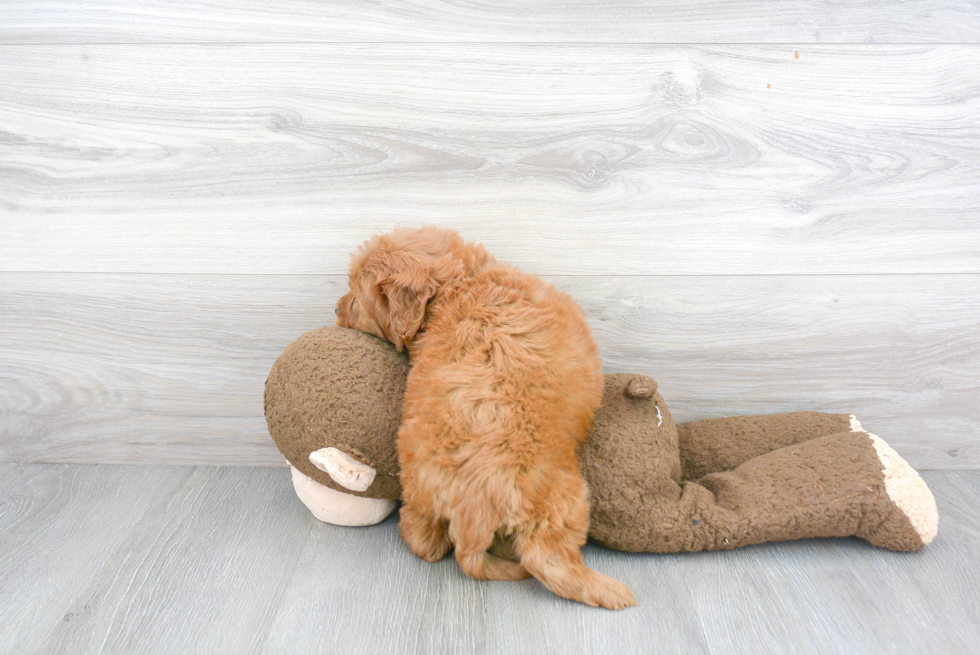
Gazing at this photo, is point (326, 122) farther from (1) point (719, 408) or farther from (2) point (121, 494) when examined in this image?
(1) point (719, 408)

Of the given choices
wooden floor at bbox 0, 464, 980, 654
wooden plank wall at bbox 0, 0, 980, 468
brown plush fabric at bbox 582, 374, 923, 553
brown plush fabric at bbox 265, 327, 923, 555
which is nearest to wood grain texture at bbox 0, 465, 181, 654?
wooden floor at bbox 0, 464, 980, 654

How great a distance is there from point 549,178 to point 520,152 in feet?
0.23

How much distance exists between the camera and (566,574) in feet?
2.96

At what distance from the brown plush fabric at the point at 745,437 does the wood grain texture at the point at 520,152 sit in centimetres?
28

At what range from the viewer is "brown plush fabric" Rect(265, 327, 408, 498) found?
3.38 ft

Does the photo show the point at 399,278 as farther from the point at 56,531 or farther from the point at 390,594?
the point at 56,531

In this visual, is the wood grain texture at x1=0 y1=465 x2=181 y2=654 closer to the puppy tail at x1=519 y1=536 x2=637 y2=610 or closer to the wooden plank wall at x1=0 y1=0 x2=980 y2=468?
the wooden plank wall at x1=0 y1=0 x2=980 y2=468

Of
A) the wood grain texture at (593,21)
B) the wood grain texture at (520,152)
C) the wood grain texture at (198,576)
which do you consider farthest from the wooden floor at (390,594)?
the wood grain texture at (593,21)

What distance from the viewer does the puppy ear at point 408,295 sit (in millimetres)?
964

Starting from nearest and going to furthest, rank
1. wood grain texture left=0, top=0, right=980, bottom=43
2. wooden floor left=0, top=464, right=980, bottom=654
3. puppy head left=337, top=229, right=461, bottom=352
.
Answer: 1. wooden floor left=0, top=464, right=980, bottom=654
2. puppy head left=337, top=229, right=461, bottom=352
3. wood grain texture left=0, top=0, right=980, bottom=43

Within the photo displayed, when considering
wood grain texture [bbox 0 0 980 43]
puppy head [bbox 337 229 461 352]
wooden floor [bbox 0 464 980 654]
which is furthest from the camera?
wood grain texture [bbox 0 0 980 43]

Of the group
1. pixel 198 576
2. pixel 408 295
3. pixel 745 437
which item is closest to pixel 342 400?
pixel 408 295

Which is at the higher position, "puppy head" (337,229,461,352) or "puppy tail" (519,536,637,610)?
"puppy head" (337,229,461,352)

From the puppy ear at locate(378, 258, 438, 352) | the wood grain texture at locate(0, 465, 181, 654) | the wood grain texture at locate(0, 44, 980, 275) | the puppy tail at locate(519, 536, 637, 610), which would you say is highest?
the wood grain texture at locate(0, 44, 980, 275)
